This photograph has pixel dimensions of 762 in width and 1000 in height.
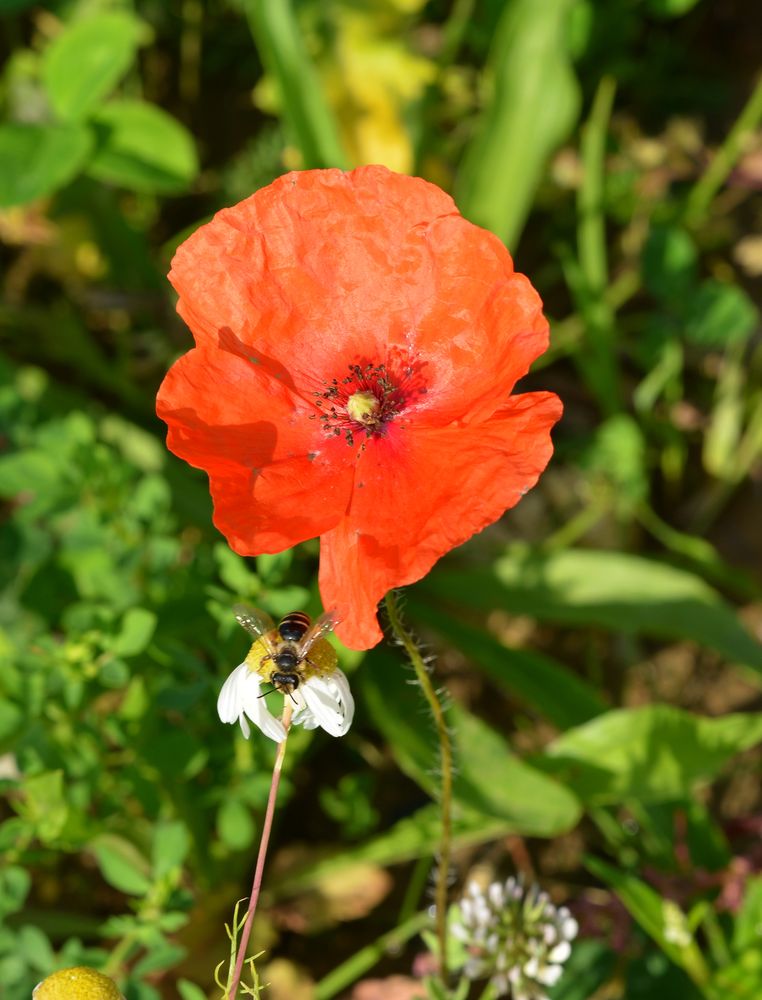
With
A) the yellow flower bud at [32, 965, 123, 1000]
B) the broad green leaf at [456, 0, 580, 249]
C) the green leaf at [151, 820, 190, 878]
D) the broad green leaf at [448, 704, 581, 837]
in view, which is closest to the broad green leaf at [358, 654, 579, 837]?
the broad green leaf at [448, 704, 581, 837]

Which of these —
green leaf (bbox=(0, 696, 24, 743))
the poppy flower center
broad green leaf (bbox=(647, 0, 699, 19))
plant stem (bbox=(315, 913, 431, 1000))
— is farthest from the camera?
broad green leaf (bbox=(647, 0, 699, 19))

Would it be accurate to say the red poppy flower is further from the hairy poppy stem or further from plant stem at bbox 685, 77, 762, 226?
plant stem at bbox 685, 77, 762, 226

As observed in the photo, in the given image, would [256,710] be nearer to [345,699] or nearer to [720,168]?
[345,699]

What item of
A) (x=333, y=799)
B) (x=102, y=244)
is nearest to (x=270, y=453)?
(x=333, y=799)

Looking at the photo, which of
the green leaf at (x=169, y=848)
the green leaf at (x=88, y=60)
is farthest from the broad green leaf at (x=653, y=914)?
the green leaf at (x=88, y=60)

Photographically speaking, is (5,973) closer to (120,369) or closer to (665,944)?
(665,944)

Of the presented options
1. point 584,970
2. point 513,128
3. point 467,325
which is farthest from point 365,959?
point 513,128
